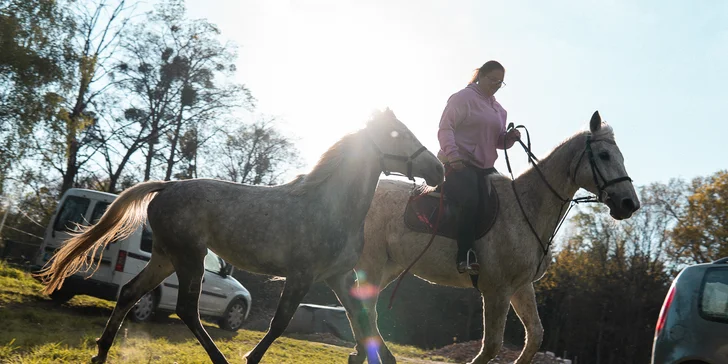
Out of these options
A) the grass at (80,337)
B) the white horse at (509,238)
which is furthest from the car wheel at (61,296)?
the white horse at (509,238)

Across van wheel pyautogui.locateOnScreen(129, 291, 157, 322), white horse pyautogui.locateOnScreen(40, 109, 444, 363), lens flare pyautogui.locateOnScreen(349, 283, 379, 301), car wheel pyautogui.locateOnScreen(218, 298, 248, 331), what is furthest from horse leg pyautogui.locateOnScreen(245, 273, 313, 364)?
car wheel pyautogui.locateOnScreen(218, 298, 248, 331)

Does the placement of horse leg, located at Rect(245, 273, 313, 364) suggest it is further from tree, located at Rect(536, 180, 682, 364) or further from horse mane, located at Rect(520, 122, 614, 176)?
tree, located at Rect(536, 180, 682, 364)

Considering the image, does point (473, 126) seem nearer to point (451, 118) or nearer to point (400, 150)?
point (451, 118)

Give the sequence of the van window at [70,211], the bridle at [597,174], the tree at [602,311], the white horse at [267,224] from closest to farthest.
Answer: the white horse at [267,224], the bridle at [597,174], the van window at [70,211], the tree at [602,311]

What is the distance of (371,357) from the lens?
5629mm

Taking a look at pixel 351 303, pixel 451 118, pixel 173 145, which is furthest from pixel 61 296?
Answer: pixel 173 145

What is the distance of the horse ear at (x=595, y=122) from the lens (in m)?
6.50

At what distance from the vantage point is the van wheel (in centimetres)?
1179

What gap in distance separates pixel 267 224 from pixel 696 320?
166 inches

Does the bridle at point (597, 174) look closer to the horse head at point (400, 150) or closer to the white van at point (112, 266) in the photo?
the horse head at point (400, 150)

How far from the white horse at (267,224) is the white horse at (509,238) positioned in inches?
29.4

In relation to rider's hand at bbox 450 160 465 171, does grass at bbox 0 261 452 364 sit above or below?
below

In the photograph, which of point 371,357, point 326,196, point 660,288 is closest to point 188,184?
point 326,196

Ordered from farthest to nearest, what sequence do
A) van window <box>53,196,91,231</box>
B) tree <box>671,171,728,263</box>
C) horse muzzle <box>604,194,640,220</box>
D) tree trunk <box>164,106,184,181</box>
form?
tree <box>671,171,728,263</box>, tree trunk <box>164,106,184,181</box>, van window <box>53,196,91,231</box>, horse muzzle <box>604,194,640,220</box>
